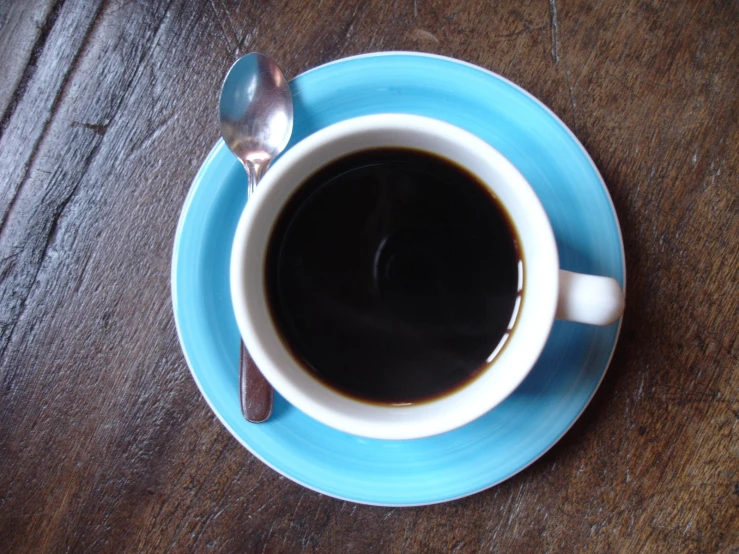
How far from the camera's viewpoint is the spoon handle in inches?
24.0

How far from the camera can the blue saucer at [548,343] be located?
23.7 inches

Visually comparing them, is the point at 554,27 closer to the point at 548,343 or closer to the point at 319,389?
the point at 548,343

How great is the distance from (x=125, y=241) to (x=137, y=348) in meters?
0.14

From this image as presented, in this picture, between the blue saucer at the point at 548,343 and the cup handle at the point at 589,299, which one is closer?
the cup handle at the point at 589,299

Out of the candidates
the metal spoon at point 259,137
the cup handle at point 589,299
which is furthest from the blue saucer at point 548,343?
the cup handle at point 589,299

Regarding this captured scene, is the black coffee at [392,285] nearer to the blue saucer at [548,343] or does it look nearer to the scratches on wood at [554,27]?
the blue saucer at [548,343]

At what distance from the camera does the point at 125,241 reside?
708 millimetres

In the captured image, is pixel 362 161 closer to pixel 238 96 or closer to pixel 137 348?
pixel 238 96

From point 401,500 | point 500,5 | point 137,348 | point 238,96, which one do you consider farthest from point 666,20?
point 137,348

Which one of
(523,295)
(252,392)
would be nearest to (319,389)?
(252,392)

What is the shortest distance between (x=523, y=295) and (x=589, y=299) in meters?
0.09

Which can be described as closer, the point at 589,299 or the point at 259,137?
the point at 589,299

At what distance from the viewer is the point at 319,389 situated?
1.84 ft

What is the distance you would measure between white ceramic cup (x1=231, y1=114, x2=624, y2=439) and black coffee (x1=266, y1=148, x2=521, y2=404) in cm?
4
